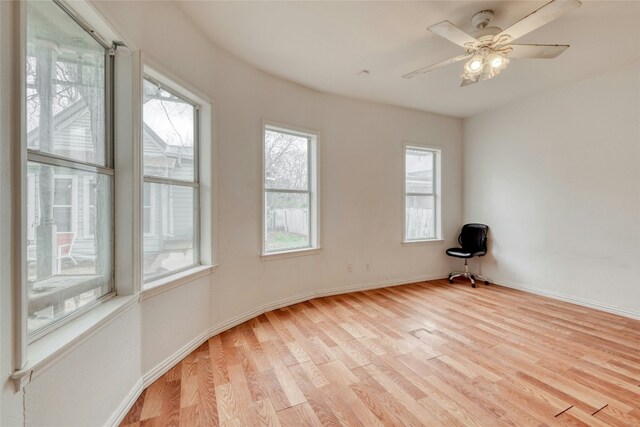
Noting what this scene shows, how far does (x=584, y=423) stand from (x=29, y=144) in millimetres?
3160

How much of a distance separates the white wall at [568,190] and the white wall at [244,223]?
71 cm

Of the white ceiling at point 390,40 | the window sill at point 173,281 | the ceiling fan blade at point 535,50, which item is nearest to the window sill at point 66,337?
the window sill at point 173,281

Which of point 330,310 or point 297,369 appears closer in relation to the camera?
point 297,369

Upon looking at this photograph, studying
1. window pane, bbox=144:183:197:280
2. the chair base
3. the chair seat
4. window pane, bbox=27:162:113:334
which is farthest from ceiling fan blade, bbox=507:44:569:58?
the chair base

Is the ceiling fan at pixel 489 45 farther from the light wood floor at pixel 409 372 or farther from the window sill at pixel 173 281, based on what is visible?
the window sill at pixel 173 281

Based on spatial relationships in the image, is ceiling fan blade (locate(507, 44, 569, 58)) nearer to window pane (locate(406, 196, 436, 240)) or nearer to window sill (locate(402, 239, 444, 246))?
window pane (locate(406, 196, 436, 240))

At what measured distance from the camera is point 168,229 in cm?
223

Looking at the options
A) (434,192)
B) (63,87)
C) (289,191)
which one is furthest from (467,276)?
(63,87)

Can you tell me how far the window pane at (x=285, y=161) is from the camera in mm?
3334

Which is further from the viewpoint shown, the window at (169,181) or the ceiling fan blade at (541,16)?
the window at (169,181)

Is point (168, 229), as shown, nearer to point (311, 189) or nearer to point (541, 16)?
point (311, 189)

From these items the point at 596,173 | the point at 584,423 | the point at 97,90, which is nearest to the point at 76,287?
the point at 97,90

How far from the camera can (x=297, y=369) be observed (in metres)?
2.12

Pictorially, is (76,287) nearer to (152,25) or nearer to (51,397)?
(51,397)
